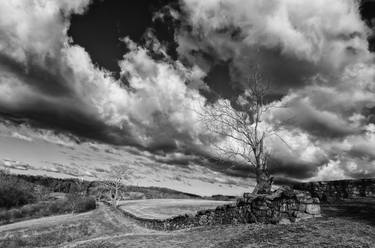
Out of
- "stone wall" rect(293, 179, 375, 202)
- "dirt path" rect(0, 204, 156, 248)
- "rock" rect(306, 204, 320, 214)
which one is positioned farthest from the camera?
"dirt path" rect(0, 204, 156, 248)

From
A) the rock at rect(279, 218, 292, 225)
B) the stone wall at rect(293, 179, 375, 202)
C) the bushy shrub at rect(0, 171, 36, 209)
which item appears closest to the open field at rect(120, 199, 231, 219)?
the stone wall at rect(293, 179, 375, 202)

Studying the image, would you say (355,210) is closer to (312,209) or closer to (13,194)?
(312,209)

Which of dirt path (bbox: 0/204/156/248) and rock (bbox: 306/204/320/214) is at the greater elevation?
rock (bbox: 306/204/320/214)

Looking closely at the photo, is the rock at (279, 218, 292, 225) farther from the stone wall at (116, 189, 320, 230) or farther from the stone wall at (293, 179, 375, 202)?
the stone wall at (293, 179, 375, 202)

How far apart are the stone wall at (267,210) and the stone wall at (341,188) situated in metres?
5.83

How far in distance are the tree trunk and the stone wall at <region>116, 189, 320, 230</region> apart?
381 cm

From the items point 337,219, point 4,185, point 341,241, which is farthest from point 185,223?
point 4,185

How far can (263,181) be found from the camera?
20.1 meters

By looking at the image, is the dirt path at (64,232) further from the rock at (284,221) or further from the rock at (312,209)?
the rock at (312,209)

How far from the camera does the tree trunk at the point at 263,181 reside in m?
19.4

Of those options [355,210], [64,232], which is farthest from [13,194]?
[355,210]

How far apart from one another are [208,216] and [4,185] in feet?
319

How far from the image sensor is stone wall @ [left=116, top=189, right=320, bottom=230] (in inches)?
508

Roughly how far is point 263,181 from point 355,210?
22.4 feet
